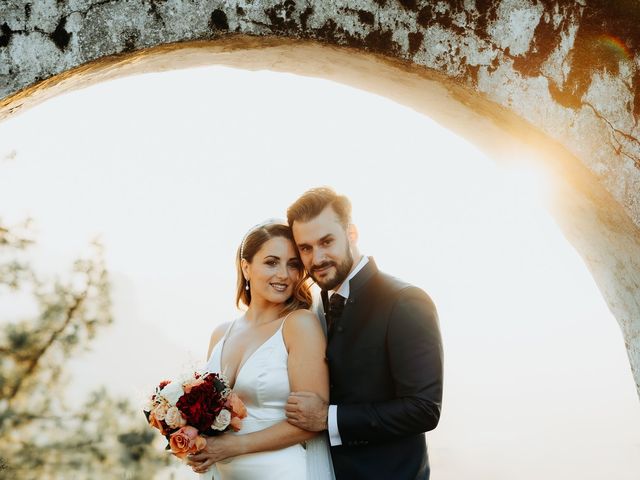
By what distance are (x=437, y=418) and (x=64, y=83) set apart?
1.81 metres

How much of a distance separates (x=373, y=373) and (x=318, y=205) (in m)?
0.76

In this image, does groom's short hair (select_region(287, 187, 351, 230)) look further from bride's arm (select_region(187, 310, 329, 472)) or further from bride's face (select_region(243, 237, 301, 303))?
bride's arm (select_region(187, 310, 329, 472))

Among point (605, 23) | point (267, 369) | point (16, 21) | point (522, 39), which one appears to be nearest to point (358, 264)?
point (267, 369)

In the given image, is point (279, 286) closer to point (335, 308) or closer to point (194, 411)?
point (335, 308)

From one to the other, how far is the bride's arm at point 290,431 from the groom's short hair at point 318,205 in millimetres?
518

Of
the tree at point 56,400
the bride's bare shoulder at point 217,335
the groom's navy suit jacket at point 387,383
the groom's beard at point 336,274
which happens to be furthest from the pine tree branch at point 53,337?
the groom's navy suit jacket at point 387,383

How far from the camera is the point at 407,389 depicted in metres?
2.50

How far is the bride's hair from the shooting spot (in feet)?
10.2

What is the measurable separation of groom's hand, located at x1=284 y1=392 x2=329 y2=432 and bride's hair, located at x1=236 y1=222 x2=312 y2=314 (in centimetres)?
58

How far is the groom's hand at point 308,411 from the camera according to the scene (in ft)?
8.68

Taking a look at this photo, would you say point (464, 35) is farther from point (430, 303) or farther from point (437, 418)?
point (437, 418)

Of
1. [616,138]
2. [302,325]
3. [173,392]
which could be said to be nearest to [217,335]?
[302,325]

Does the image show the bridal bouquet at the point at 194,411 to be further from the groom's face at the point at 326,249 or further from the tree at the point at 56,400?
the tree at the point at 56,400

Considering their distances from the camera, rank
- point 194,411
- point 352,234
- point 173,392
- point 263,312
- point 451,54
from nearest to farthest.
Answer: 1. point 451,54
2. point 194,411
3. point 173,392
4. point 352,234
5. point 263,312
